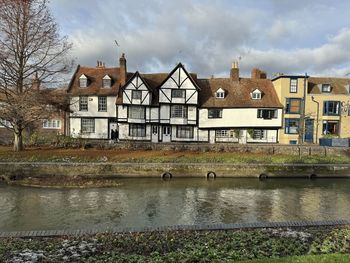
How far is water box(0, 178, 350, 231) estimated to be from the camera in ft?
46.1

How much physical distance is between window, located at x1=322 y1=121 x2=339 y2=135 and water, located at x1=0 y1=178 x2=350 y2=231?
62.8 feet

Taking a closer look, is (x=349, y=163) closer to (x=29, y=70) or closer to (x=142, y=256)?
(x=142, y=256)

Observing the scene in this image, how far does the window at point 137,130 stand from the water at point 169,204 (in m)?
15.7

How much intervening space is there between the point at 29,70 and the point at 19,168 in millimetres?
9190

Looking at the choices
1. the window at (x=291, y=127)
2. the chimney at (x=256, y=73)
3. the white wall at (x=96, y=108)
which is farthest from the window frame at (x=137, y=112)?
the window at (x=291, y=127)

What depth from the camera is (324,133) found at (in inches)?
1629

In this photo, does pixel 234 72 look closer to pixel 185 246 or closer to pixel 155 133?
pixel 155 133

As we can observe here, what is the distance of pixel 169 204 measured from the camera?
17.1m

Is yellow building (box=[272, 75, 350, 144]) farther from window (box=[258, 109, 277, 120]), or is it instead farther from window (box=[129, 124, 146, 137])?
window (box=[129, 124, 146, 137])

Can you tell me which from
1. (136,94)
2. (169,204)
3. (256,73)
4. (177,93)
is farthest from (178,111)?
(169,204)

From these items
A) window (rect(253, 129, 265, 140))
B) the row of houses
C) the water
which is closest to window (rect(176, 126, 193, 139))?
the row of houses

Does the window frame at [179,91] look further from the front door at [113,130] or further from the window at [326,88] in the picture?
the window at [326,88]

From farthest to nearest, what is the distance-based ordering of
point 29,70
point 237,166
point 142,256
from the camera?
1. point 29,70
2. point 237,166
3. point 142,256

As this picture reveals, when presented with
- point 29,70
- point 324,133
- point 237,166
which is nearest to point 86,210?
point 237,166
